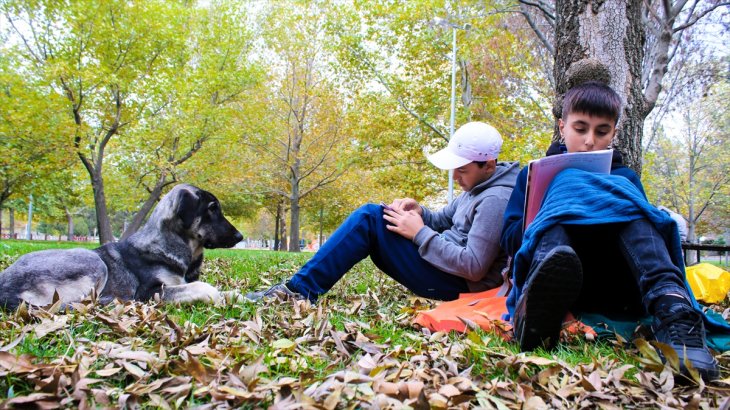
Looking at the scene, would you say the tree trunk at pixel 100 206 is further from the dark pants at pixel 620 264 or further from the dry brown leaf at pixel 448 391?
the dry brown leaf at pixel 448 391

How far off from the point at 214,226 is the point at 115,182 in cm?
2264

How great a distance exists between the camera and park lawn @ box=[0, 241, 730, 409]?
1.71 m

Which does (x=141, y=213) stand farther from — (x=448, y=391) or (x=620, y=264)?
(x=448, y=391)

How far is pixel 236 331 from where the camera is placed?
2.75 metres

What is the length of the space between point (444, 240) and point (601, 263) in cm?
110

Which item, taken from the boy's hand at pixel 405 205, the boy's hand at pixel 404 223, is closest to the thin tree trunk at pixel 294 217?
the boy's hand at pixel 405 205

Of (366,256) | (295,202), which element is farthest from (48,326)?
(295,202)

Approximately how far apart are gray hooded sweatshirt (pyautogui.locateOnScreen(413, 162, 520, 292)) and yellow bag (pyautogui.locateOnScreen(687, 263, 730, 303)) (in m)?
2.36

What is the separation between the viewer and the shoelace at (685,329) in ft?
6.67

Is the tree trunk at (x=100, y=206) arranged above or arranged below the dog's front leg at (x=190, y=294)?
above

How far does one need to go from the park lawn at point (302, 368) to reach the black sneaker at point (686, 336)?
0.25ft

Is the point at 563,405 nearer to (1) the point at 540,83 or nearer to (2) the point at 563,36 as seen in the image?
(2) the point at 563,36

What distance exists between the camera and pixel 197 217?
13.9 ft

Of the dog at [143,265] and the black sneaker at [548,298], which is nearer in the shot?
the black sneaker at [548,298]
